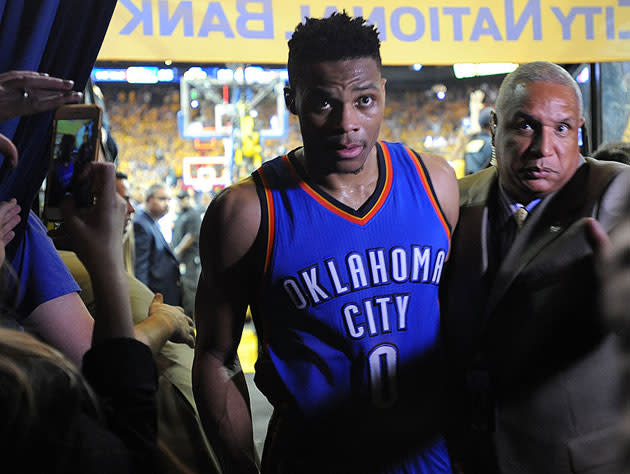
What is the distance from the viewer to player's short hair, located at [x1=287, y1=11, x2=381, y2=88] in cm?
161

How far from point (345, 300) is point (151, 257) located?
4.15 m

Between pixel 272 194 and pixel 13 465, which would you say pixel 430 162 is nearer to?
pixel 272 194

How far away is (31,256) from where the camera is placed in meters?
1.84

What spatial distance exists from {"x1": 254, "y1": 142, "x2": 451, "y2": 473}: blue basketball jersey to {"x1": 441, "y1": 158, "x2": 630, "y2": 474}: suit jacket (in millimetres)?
116

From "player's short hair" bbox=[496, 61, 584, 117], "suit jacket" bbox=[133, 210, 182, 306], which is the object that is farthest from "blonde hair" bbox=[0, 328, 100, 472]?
"suit jacket" bbox=[133, 210, 182, 306]

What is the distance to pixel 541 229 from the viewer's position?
1662 mm

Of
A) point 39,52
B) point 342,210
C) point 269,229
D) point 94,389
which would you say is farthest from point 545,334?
point 39,52

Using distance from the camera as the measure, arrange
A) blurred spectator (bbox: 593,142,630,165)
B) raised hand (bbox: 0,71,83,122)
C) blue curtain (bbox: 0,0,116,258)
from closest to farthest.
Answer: raised hand (bbox: 0,71,83,122) → blue curtain (bbox: 0,0,116,258) → blurred spectator (bbox: 593,142,630,165)

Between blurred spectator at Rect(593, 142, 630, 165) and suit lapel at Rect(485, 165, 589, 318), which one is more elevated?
blurred spectator at Rect(593, 142, 630, 165)

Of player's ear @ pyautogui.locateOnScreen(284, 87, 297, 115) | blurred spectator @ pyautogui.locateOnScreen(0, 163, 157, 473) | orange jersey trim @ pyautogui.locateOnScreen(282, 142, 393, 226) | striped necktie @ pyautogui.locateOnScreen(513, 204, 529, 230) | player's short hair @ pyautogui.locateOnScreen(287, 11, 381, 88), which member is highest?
player's short hair @ pyautogui.locateOnScreen(287, 11, 381, 88)

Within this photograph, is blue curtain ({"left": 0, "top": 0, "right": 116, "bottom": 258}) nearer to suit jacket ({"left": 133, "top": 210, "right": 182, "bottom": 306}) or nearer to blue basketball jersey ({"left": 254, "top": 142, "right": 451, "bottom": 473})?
blue basketball jersey ({"left": 254, "top": 142, "right": 451, "bottom": 473})

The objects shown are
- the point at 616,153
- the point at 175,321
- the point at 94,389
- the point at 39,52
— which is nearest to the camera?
the point at 94,389

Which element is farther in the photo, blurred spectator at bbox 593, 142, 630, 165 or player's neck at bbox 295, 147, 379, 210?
blurred spectator at bbox 593, 142, 630, 165

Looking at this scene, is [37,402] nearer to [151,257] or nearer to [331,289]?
[331,289]
